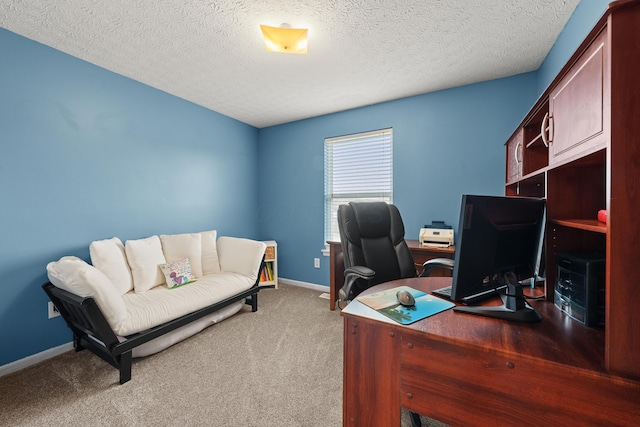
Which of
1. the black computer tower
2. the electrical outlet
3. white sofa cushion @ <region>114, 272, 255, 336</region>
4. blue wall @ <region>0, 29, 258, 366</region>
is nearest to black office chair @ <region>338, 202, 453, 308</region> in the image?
the black computer tower

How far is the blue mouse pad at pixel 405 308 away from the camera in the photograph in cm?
105

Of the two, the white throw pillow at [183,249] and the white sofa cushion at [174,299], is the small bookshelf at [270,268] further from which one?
the white throw pillow at [183,249]

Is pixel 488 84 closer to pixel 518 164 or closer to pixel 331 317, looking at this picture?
pixel 518 164

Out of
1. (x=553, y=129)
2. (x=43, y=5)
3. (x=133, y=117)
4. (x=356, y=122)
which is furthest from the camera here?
(x=356, y=122)

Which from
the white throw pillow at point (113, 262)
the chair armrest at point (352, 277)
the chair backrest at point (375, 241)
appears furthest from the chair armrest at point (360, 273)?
the white throw pillow at point (113, 262)

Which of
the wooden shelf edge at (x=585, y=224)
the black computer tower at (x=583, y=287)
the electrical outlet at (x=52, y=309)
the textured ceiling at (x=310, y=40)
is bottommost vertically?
the electrical outlet at (x=52, y=309)

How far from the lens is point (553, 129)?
1.26 meters

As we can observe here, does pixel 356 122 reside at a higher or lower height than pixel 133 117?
higher

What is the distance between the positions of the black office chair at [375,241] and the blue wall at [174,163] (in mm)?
1135

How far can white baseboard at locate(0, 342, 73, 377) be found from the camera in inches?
76.9

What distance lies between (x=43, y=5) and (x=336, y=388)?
3214mm

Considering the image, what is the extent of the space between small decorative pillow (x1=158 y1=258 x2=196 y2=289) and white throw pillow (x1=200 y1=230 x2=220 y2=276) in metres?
0.29

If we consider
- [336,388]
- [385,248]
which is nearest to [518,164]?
[385,248]

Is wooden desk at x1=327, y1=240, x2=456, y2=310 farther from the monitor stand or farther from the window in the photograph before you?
the monitor stand
